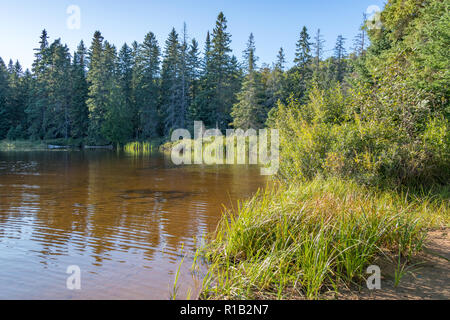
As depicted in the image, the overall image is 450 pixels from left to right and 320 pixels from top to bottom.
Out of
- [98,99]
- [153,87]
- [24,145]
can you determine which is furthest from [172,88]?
[24,145]

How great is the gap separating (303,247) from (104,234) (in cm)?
454

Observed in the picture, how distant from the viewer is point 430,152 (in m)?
8.83

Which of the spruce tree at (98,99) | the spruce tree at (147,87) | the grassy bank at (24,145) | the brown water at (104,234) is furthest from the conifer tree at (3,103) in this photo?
the brown water at (104,234)

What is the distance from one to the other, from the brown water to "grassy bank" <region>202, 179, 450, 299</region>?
68cm

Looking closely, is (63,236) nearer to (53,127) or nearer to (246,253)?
(246,253)

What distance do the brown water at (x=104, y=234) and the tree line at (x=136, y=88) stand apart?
34.8 meters

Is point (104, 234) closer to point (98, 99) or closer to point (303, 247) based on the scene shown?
point (303, 247)

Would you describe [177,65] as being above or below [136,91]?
above

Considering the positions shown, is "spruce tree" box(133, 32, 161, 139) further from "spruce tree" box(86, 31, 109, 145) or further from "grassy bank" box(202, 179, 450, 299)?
"grassy bank" box(202, 179, 450, 299)

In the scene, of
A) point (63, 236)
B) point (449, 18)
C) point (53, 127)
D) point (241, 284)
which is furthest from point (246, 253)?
point (53, 127)

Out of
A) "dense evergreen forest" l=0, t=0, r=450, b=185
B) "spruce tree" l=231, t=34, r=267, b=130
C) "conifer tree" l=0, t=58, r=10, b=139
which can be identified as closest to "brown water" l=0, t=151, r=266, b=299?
"dense evergreen forest" l=0, t=0, r=450, b=185

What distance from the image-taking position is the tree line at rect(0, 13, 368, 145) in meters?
50.2

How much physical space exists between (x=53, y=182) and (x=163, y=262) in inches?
461

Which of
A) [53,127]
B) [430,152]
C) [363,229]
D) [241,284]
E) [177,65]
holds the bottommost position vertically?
[241,284]
